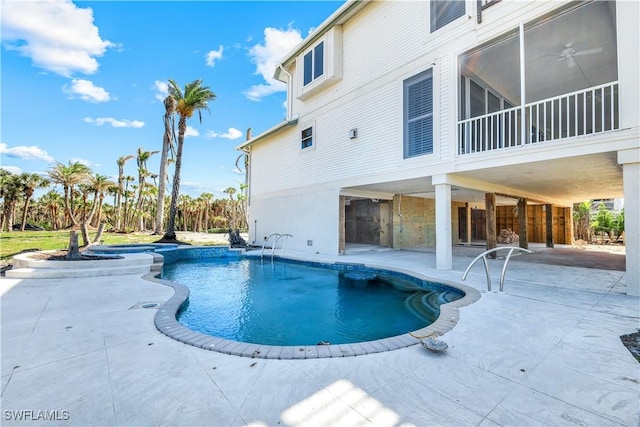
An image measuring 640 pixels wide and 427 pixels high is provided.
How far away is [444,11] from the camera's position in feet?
25.4

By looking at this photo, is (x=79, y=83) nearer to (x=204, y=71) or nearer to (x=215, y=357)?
(x=204, y=71)

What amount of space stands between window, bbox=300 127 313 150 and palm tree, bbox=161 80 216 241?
7.23 m

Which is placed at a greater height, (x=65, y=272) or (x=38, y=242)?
(x=38, y=242)

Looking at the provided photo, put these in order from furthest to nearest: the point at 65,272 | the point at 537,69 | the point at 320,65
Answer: the point at 320,65
the point at 537,69
the point at 65,272

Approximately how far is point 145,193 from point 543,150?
39.0 m

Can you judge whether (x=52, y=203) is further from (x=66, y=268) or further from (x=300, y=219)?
(x=300, y=219)

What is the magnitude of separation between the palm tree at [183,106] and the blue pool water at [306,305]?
314 inches

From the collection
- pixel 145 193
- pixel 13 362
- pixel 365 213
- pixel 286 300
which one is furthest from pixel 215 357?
pixel 145 193

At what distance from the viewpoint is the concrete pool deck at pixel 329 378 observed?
6.35ft

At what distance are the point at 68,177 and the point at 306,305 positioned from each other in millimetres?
12254

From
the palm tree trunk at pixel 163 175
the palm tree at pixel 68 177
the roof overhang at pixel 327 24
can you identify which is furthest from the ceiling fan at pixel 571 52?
the palm tree trunk at pixel 163 175

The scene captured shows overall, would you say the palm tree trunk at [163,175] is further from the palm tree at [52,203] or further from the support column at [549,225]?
the palm tree at [52,203]

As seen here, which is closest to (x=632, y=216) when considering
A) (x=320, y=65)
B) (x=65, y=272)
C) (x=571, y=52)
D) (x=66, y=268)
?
(x=571, y=52)

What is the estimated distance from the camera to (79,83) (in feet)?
59.5
